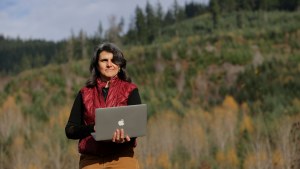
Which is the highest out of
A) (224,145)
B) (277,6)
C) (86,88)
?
(277,6)

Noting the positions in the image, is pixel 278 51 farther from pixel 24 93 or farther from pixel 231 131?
pixel 231 131

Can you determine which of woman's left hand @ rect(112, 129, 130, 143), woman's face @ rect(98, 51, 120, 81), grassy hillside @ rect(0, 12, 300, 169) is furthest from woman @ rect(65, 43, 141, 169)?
grassy hillside @ rect(0, 12, 300, 169)

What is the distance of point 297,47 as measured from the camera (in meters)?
30.4

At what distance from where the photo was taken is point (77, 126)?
10.2 ft

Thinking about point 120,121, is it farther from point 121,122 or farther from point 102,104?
point 102,104

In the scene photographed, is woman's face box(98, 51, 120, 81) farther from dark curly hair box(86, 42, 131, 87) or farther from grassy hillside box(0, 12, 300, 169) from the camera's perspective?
grassy hillside box(0, 12, 300, 169)

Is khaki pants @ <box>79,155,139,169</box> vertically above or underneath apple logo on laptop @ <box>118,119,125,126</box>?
underneath

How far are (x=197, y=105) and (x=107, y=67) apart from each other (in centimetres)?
1872

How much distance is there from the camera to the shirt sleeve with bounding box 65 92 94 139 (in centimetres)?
306

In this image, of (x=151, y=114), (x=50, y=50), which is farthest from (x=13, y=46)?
(x=151, y=114)

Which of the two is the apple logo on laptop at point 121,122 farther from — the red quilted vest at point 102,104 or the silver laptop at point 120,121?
the red quilted vest at point 102,104

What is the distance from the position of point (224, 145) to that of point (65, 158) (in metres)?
4.29

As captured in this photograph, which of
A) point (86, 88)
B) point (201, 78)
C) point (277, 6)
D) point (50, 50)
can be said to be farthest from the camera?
point (50, 50)

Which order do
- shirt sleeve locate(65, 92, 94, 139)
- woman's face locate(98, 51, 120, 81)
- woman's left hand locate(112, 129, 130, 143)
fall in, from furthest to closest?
woman's face locate(98, 51, 120, 81), shirt sleeve locate(65, 92, 94, 139), woman's left hand locate(112, 129, 130, 143)
